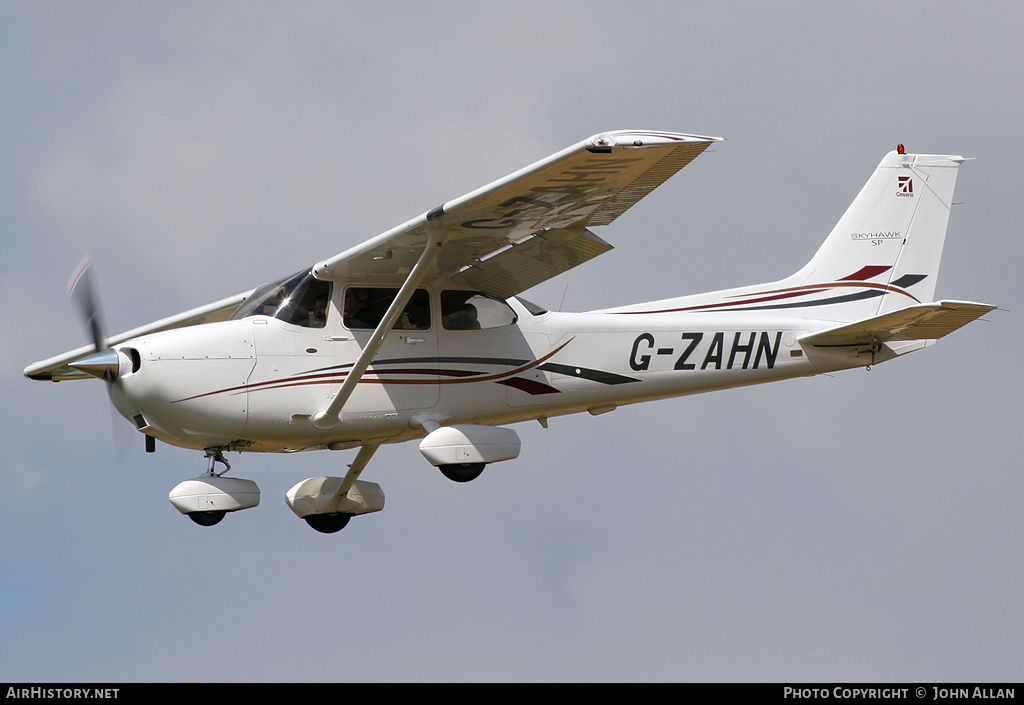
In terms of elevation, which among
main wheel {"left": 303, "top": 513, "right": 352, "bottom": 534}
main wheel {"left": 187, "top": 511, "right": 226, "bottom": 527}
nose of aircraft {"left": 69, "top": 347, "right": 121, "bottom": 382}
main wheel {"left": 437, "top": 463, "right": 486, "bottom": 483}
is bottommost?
main wheel {"left": 303, "top": 513, "right": 352, "bottom": 534}

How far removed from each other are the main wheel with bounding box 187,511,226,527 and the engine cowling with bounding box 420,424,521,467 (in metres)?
2.00

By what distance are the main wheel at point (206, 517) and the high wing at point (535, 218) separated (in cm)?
242

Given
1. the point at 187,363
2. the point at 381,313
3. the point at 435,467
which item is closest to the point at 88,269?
the point at 187,363

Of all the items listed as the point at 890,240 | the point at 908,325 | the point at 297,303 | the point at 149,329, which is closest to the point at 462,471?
the point at 297,303

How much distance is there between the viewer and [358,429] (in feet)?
46.3

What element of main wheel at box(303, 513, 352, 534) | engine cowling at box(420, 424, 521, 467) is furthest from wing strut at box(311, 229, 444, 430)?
main wheel at box(303, 513, 352, 534)

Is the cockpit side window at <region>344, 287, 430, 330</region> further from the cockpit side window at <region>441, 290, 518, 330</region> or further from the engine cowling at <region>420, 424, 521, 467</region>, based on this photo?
the engine cowling at <region>420, 424, 521, 467</region>

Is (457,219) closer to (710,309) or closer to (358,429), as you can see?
(358,429)

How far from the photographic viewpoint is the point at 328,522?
15.9 m

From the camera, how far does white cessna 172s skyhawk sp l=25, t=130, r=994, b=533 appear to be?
13.3 m

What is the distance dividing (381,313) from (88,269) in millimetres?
2758

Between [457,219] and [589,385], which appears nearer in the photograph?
[457,219]
